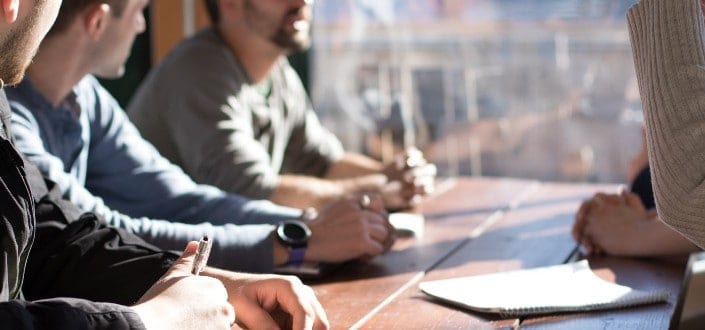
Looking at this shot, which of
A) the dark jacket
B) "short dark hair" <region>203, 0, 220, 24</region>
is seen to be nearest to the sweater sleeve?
the dark jacket

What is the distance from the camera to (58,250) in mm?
1471

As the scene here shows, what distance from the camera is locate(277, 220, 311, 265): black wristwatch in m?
1.73

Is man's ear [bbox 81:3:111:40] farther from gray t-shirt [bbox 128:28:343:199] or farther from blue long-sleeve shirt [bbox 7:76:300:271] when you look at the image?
gray t-shirt [bbox 128:28:343:199]

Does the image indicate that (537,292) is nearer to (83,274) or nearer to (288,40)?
(83,274)

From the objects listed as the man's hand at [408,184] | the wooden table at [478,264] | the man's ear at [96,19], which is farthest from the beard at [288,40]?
the man's ear at [96,19]

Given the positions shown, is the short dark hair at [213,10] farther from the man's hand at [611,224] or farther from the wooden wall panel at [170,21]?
the wooden wall panel at [170,21]

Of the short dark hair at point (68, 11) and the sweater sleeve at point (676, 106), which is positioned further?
the short dark hair at point (68, 11)

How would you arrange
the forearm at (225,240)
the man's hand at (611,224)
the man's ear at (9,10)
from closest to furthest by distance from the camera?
the man's ear at (9,10) → the forearm at (225,240) → the man's hand at (611,224)

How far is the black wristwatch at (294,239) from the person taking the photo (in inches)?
68.0

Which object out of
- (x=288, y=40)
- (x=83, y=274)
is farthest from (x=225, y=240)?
(x=288, y=40)

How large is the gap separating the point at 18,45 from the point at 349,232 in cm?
70

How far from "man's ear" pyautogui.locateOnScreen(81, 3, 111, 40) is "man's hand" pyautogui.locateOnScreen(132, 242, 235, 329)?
89cm

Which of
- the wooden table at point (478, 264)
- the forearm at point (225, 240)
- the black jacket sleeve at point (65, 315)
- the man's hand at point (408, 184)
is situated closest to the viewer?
the black jacket sleeve at point (65, 315)

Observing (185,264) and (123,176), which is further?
(123,176)
